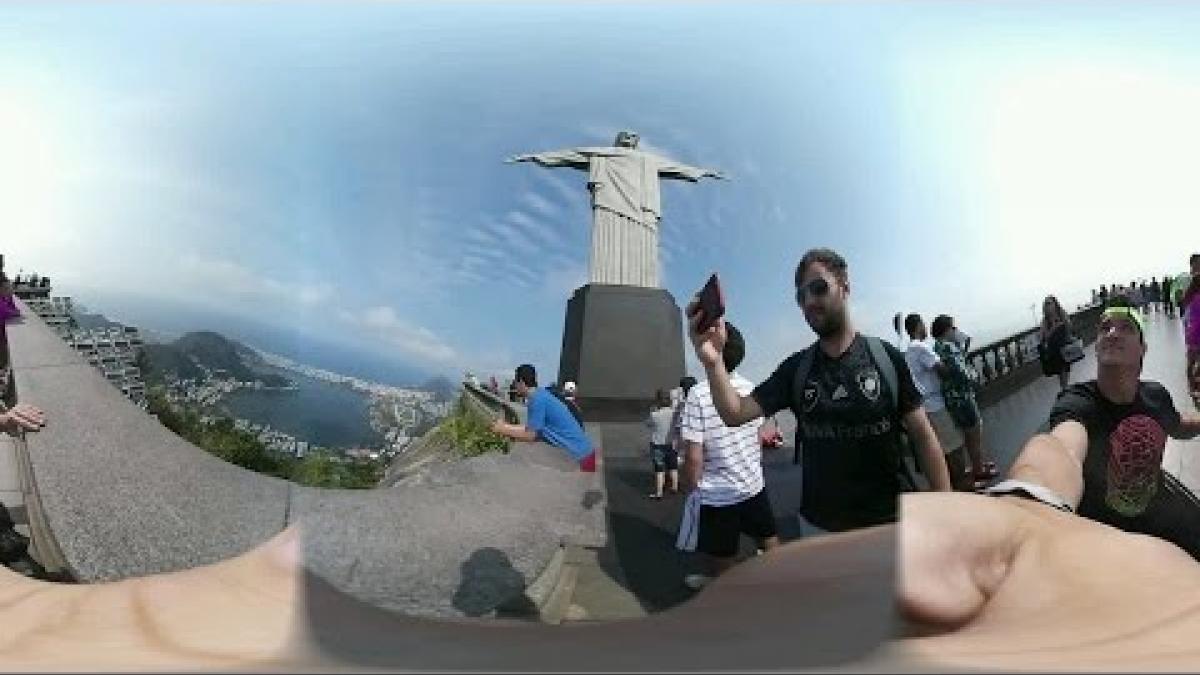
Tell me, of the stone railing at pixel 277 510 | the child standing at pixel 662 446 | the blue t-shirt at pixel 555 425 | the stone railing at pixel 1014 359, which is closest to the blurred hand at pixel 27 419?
the stone railing at pixel 277 510

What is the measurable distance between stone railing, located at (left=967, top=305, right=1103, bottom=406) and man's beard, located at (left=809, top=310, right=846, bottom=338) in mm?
305

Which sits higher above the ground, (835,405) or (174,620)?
(835,405)

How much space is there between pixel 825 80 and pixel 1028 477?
0.59m

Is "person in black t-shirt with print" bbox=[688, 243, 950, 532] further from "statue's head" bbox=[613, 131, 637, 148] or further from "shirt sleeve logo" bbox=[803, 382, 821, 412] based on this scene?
"statue's head" bbox=[613, 131, 637, 148]

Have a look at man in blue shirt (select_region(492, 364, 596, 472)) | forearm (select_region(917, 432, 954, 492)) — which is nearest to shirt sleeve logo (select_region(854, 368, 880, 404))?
forearm (select_region(917, 432, 954, 492))

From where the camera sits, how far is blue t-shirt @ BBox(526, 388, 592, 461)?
42.2 inches

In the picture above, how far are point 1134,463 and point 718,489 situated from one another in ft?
2.54

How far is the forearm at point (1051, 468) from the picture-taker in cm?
134

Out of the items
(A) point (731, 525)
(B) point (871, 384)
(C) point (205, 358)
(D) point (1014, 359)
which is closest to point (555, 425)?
(A) point (731, 525)

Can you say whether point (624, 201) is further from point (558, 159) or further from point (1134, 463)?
point (1134, 463)

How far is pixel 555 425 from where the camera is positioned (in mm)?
1099

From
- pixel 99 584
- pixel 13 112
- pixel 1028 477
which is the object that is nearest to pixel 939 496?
pixel 1028 477

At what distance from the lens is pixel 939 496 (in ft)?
3.65

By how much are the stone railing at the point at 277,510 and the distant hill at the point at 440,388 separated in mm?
91
